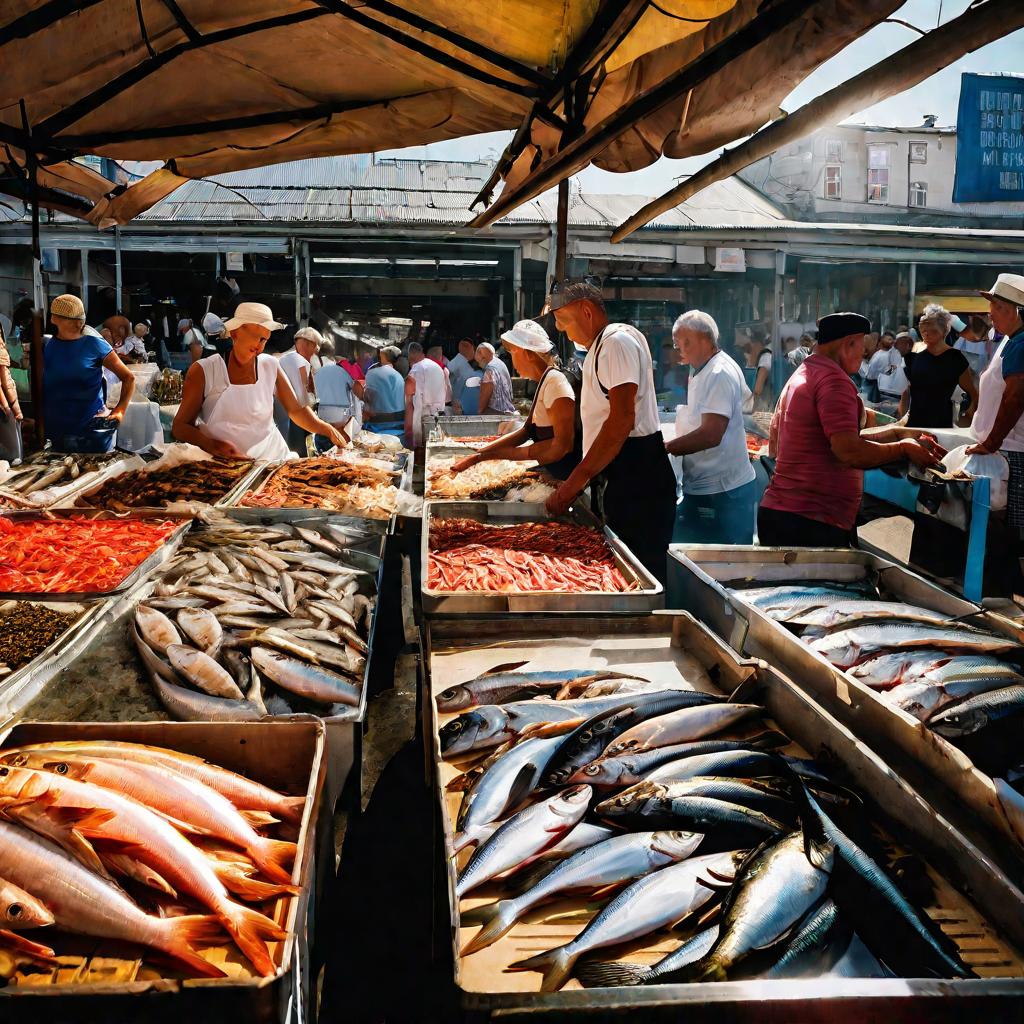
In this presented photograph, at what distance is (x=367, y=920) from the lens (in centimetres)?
317

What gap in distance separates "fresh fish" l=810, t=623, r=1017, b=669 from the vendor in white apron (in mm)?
4713

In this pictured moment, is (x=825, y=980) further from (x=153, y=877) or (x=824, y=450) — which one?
(x=824, y=450)

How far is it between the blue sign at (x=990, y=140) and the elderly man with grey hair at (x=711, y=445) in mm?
9670

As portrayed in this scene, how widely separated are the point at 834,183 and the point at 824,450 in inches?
1162

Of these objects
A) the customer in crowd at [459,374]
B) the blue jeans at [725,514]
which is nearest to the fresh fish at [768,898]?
the blue jeans at [725,514]

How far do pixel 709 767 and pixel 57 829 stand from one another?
1.63 metres

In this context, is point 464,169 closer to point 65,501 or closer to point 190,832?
point 65,501

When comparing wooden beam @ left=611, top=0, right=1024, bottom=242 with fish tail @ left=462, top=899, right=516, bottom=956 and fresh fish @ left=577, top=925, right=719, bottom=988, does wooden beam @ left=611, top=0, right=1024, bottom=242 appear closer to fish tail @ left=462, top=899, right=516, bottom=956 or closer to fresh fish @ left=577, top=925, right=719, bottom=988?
fresh fish @ left=577, top=925, right=719, bottom=988

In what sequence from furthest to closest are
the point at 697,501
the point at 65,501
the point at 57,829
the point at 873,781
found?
the point at 697,501 → the point at 65,501 → the point at 873,781 → the point at 57,829

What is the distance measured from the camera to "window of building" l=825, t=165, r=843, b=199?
2923 centimetres

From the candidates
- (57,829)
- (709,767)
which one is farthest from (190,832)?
(709,767)

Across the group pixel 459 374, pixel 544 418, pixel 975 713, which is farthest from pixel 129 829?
pixel 459 374

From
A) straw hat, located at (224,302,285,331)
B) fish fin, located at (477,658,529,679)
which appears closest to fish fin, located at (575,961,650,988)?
fish fin, located at (477,658,529,679)

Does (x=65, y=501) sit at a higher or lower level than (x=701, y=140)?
lower
